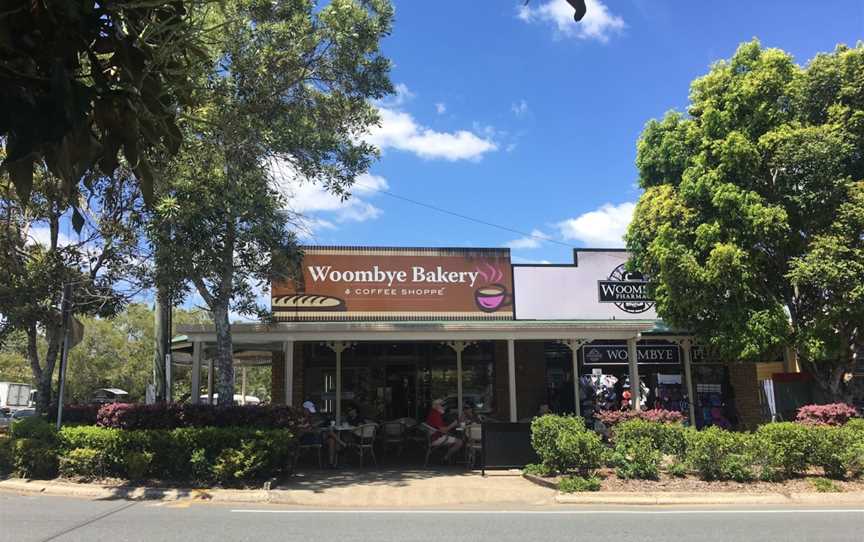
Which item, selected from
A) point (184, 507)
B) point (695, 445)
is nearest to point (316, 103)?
point (184, 507)

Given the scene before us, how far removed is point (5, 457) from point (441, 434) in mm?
8448

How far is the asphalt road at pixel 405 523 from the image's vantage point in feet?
25.8

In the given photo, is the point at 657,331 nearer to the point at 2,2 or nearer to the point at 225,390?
the point at 225,390

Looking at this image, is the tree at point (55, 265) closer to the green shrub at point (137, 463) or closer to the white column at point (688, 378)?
the green shrub at point (137, 463)

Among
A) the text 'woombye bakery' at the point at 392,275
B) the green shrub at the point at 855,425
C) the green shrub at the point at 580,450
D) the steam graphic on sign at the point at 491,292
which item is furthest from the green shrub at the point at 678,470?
the text 'woombye bakery' at the point at 392,275

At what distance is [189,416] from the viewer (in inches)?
502

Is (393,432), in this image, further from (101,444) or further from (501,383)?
(101,444)

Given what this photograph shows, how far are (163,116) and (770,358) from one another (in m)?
17.0

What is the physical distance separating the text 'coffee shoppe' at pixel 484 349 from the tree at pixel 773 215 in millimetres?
2790

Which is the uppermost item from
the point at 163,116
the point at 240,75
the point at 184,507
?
the point at 240,75

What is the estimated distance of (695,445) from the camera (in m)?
11.8

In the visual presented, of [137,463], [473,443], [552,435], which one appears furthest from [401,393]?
[137,463]

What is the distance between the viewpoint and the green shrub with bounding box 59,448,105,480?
12.0 m

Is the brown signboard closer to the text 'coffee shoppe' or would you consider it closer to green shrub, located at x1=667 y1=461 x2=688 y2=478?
the text 'coffee shoppe'
